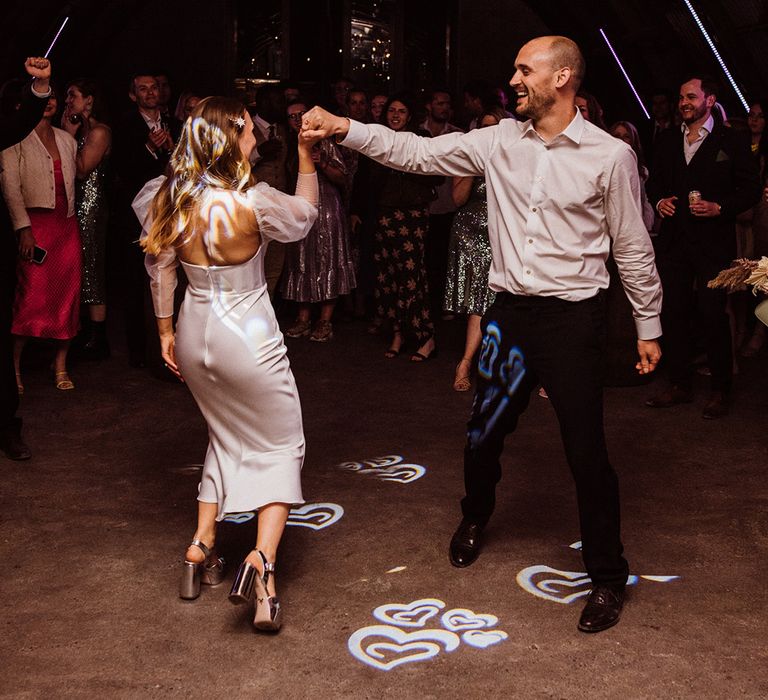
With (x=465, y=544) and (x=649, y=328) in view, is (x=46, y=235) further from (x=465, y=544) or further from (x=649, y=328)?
(x=649, y=328)

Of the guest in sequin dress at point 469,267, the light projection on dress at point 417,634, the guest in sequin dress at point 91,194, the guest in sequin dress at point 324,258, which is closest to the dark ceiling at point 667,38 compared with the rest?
the guest in sequin dress at point 324,258

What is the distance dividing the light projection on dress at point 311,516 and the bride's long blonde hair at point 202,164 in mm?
1283

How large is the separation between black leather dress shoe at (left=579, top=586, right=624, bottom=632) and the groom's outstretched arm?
1373 millimetres

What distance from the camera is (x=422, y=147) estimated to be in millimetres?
3254

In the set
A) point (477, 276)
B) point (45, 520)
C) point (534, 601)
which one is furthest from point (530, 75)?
point (477, 276)

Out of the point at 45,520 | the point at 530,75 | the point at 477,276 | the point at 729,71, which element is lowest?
the point at 45,520

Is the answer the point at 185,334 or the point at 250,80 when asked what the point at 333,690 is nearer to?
the point at 185,334

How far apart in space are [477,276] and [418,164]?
109 inches

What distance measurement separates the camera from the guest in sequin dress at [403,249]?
6.48m

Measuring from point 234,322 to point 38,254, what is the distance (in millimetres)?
2951

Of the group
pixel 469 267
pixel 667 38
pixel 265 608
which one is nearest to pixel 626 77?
pixel 667 38

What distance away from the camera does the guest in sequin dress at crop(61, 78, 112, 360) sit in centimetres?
612

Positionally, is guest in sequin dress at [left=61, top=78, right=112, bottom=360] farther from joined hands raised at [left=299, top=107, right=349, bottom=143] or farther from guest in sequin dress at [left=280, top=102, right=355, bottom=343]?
joined hands raised at [left=299, top=107, right=349, bottom=143]

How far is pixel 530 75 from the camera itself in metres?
3.04
